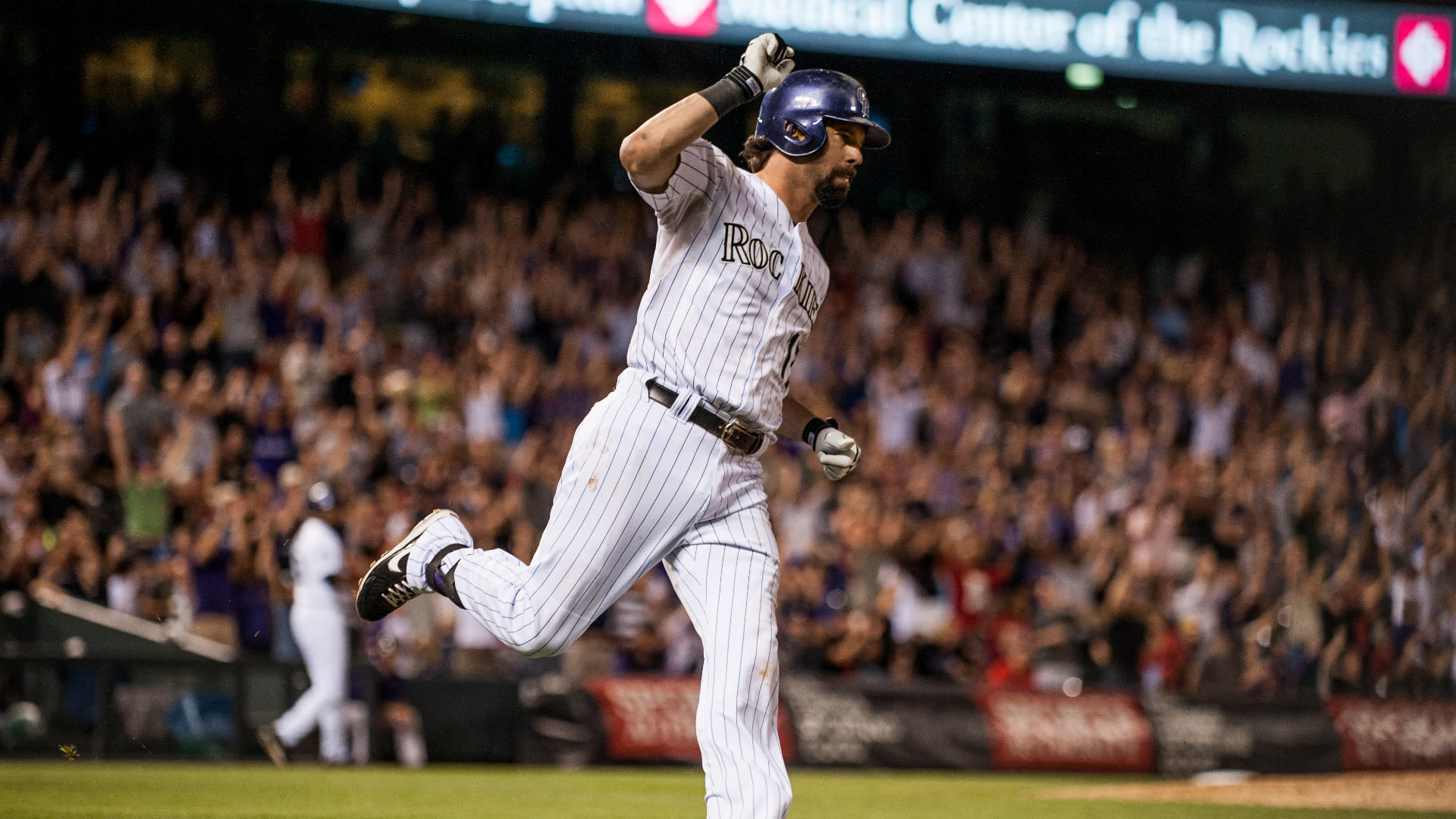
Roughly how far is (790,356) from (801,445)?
10.4 m

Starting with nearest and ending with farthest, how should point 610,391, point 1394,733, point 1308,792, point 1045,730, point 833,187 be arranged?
point 833,187
point 1308,792
point 1045,730
point 1394,733
point 610,391

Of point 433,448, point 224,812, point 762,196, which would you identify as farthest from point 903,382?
point 762,196

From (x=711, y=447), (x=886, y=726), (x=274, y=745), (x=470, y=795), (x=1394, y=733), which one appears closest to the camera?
(x=711, y=447)

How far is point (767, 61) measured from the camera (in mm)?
4773

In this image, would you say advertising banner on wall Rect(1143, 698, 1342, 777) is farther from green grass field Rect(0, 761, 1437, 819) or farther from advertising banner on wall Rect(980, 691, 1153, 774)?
green grass field Rect(0, 761, 1437, 819)

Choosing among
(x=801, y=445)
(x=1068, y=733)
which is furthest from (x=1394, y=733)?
(x=801, y=445)

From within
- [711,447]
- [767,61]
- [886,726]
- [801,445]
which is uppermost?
[767,61]

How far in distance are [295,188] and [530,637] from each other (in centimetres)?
1222

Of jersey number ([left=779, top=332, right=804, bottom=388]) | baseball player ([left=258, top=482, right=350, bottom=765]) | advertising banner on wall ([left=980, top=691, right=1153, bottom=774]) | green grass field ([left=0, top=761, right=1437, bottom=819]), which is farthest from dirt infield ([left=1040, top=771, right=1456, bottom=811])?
jersey number ([left=779, top=332, right=804, bottom=388])

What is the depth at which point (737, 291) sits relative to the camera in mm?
4801

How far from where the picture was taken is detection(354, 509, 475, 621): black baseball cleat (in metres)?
5.12

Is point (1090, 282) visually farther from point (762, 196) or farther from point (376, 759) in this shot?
point (762, 196)

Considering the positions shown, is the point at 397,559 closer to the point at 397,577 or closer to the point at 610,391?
the point at 397,577

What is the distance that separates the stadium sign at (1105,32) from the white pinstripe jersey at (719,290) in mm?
8205
